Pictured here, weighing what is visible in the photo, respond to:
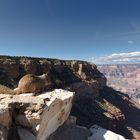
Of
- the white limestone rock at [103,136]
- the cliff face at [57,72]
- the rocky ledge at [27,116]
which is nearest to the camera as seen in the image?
the rocky ledge at [27,116]

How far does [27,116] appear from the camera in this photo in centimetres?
1989

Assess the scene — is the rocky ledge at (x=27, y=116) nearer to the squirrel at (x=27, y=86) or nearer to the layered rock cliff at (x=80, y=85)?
the squirrel at (x=27, y=86)

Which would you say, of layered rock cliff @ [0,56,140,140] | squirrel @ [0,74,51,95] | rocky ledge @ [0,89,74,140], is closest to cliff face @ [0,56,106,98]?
layered rock cliff @ [0,56,140,140]

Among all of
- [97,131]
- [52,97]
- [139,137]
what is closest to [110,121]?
[139,137]

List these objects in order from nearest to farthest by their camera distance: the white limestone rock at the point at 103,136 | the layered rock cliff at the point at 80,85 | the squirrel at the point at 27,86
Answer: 1. the squirrel at the point at 27,86
2. the white limestone rock at the point at 103,136
3. the layered rock cliff at the point at 80,85

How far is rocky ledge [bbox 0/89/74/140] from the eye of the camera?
62.3 feet

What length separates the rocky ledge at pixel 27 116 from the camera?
747 inches

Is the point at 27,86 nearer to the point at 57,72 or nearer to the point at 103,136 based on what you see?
the point at 103,136

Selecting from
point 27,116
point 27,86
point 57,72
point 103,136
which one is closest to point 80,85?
point 57,72

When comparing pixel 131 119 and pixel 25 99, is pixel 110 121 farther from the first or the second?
pixel 25 99

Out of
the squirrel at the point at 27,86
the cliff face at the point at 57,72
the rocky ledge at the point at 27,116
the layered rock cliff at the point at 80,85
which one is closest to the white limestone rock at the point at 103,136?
the rocky ledge at the point at 27,116

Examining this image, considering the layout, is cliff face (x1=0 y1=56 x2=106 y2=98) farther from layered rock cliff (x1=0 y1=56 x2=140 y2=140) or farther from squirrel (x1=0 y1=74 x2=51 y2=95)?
squirrel (x1=0 y1=74 x2=51 y2=95)

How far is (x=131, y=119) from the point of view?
163375 mm

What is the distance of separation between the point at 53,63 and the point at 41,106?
381ft
